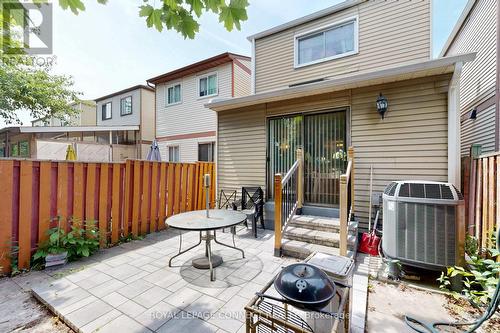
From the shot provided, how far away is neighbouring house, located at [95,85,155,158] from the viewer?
12.3m

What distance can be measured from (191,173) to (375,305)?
4844 millimetres

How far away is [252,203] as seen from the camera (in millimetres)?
5250

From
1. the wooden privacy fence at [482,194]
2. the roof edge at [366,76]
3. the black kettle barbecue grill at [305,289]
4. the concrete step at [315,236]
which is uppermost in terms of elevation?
the roof edge at [366,76]

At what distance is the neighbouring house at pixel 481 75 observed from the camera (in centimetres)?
505

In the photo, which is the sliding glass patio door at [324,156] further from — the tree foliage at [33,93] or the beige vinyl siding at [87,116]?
the beige vinyl siding at [87,116]

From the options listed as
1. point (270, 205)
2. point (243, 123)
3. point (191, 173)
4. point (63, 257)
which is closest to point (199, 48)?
point (243, 123)

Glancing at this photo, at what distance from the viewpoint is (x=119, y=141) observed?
13344mm

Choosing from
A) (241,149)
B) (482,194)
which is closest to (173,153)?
(241,149)

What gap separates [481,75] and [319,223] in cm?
647

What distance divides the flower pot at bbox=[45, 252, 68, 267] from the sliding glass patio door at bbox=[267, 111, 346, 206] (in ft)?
14.0

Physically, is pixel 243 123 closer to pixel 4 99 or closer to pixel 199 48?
pixel 199 48

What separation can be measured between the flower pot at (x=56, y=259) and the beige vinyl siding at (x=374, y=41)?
21.6ft

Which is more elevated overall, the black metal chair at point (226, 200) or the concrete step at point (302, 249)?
the black metal chair at point (226, 200)

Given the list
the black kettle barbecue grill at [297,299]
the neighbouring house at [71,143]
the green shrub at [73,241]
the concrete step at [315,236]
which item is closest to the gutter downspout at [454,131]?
the concrete step at [315,236]
